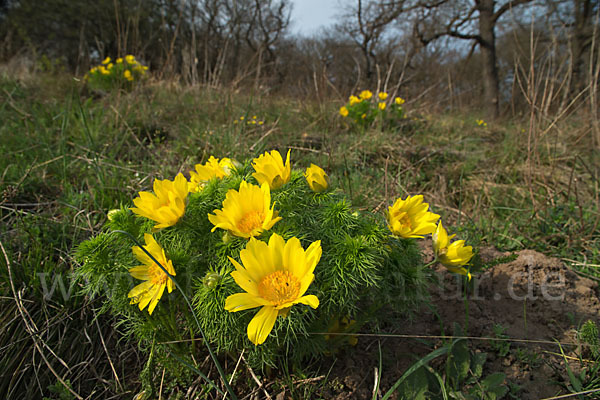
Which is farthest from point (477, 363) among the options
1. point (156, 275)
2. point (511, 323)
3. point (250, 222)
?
point (156, 275)

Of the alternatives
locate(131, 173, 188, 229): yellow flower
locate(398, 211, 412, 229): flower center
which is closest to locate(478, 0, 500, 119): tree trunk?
locate(398, 211, 412, 229): flower center

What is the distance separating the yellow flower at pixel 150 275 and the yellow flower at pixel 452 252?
2.72 ft

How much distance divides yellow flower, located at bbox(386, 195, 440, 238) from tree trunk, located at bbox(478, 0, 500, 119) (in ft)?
26.1

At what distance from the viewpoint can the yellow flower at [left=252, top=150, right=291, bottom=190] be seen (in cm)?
98

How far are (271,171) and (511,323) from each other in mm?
1315

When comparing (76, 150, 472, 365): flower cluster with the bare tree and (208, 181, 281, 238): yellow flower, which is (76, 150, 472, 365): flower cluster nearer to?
(208, 181, 281, 238): yellow flower

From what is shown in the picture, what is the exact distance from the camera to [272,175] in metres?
0.98

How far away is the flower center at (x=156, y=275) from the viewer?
0.94m

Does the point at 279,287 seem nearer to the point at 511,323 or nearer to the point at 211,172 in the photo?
the point at 211,172

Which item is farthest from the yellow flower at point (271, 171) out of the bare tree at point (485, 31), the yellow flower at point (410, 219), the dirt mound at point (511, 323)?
the bare tree at point (485, 31)

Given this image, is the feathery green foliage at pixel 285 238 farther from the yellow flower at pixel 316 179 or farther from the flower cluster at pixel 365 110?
the flower cluster at pixel 365 110

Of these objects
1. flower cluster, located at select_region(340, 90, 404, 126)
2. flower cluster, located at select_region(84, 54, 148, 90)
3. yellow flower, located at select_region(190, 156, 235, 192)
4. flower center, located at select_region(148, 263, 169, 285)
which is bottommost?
flower center, located at select_region(148, 263, 169, 285)

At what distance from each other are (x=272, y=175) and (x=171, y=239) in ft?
1.33

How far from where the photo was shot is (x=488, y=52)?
25.9ft
